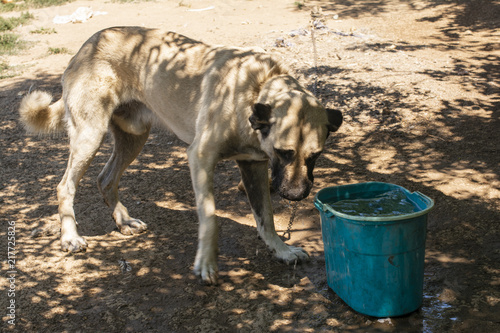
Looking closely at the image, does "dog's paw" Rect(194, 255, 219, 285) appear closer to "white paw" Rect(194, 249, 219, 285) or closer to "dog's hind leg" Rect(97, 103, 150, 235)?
"white paw" Rect(194, 249, 219, 285)

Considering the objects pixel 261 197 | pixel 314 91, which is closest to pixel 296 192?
pixel 261 197

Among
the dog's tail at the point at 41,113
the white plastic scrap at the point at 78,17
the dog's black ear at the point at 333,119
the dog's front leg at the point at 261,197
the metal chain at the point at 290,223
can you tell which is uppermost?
the white plastic scrap at the point at 78,17

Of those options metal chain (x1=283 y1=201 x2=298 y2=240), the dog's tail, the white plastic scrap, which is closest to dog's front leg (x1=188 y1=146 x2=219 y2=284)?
metal chain (x1=283 y1=201 x2=298 y2=240)

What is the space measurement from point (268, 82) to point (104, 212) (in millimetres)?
2593

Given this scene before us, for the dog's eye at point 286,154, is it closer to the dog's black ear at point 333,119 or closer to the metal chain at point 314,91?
the dog's black ear at point 333,119

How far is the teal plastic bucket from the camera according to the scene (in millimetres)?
3047

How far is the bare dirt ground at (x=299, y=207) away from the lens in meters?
3.56

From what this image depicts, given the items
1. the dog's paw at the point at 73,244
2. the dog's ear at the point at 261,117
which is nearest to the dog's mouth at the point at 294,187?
the dog's ear at the point at 261,117

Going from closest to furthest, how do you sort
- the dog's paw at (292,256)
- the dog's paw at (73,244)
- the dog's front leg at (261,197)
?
the dog's paw at (292,256) < the dog's front leg at (261,197) < the dog's paw at (73,244)

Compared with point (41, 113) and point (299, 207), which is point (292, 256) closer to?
point (299, 207)

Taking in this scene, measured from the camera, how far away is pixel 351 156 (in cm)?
619

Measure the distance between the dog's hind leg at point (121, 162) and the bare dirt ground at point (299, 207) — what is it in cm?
14

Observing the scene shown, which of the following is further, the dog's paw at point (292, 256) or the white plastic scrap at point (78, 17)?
the white plastic scrap at point (78, 17)

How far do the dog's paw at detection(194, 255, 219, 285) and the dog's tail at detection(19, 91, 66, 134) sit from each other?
7.22ft
